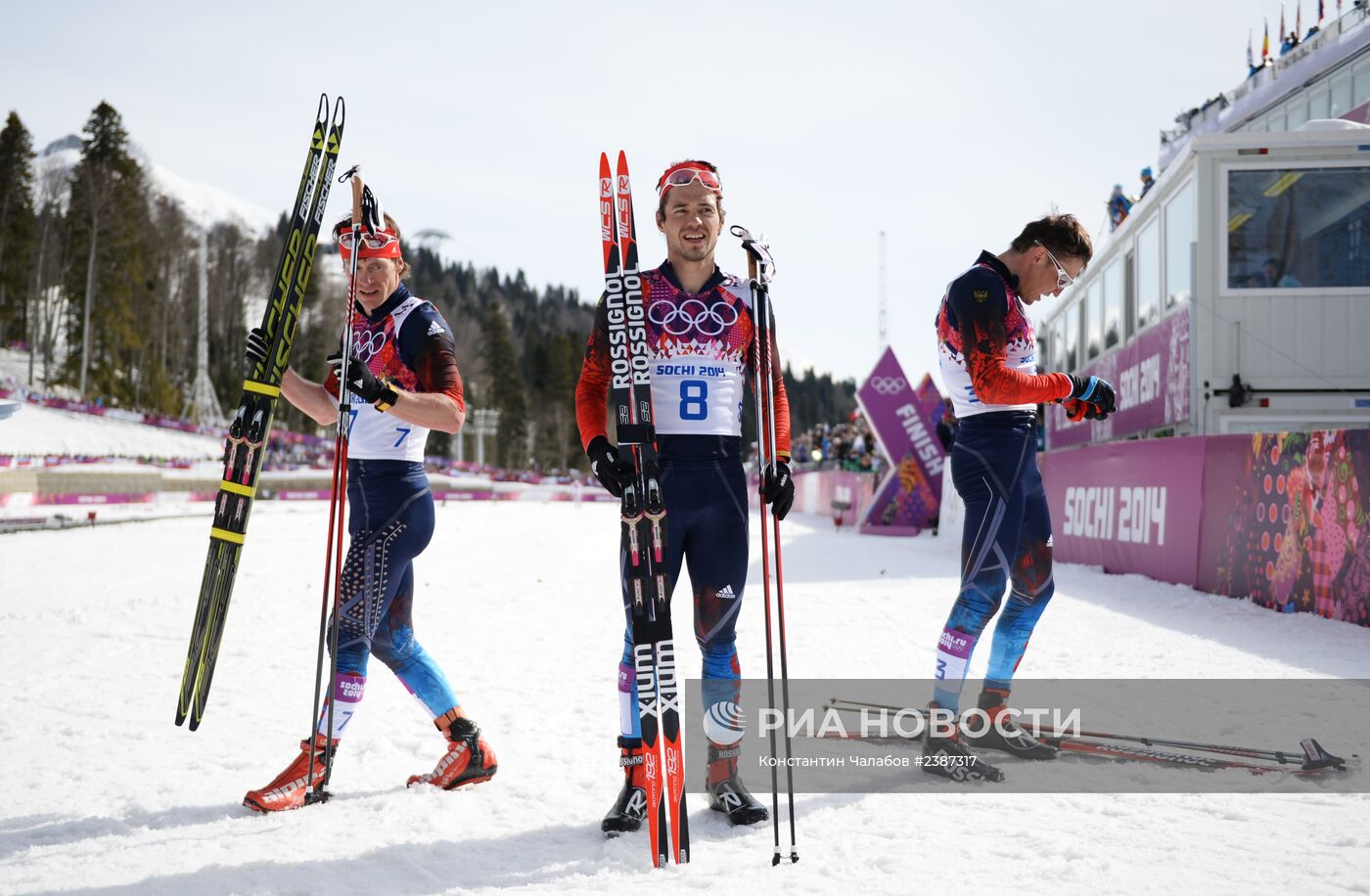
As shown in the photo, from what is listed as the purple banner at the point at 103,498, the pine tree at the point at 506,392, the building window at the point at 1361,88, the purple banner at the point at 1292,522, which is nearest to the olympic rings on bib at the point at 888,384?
the building window at the point at 1361,88

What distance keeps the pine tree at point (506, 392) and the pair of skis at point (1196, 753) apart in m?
74.2

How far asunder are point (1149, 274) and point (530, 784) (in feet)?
35.6

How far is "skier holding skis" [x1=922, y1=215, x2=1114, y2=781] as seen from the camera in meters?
3.80

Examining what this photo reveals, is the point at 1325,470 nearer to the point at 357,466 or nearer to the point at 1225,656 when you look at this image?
the point at 1225,656

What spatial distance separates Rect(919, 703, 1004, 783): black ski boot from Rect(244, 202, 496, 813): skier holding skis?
178 cm

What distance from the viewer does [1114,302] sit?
45.0 ft

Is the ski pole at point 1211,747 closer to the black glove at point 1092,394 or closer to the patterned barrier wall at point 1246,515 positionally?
the black glove at point 1092,394

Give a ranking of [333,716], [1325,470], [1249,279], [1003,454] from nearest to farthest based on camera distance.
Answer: [333,716]
[1003,454]
[1325,470]
[1249,279]

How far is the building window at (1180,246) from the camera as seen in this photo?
10.2 meters

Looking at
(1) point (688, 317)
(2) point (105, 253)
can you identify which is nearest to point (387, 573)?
(1) point (688, 317)

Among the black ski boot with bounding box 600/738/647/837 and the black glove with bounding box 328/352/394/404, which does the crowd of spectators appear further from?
the black glove with bounding box 328/352/394/404

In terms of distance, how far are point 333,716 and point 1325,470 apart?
725 centimetres

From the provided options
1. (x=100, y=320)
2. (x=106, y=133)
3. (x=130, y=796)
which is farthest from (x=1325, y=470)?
(x=106, y=133)

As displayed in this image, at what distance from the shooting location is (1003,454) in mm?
3910
